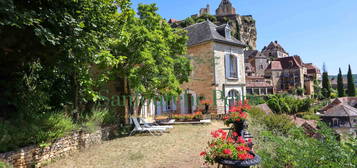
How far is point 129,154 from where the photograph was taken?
18.8 feet

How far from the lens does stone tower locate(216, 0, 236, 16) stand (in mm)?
60569

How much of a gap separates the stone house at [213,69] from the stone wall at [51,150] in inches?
346

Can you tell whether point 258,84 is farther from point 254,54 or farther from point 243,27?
point 243,27

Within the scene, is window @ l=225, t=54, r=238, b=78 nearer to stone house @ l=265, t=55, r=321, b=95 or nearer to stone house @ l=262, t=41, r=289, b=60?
stone house @ l=265, t=55, r=321, b=95

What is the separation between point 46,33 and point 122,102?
559 centimetres

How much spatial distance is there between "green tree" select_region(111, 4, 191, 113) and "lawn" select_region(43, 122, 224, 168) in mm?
2224

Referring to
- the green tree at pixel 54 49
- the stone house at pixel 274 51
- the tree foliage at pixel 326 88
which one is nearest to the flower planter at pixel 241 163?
the green tree at pixel 54 49

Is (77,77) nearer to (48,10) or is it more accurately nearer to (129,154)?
(48,10)

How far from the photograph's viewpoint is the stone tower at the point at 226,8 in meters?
60.6

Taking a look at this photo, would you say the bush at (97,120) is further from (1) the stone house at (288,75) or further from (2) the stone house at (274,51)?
(2) the stone house at (274,51)

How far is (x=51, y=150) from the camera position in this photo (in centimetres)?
530

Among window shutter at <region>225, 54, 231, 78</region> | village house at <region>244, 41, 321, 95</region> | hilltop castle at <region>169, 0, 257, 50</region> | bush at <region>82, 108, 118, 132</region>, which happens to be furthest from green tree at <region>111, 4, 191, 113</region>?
hilltop castle at <region>169, 0, 257, 50</region>

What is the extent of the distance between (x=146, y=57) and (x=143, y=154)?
3.62 metres

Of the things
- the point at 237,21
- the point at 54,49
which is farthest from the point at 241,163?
the point at 237,21
